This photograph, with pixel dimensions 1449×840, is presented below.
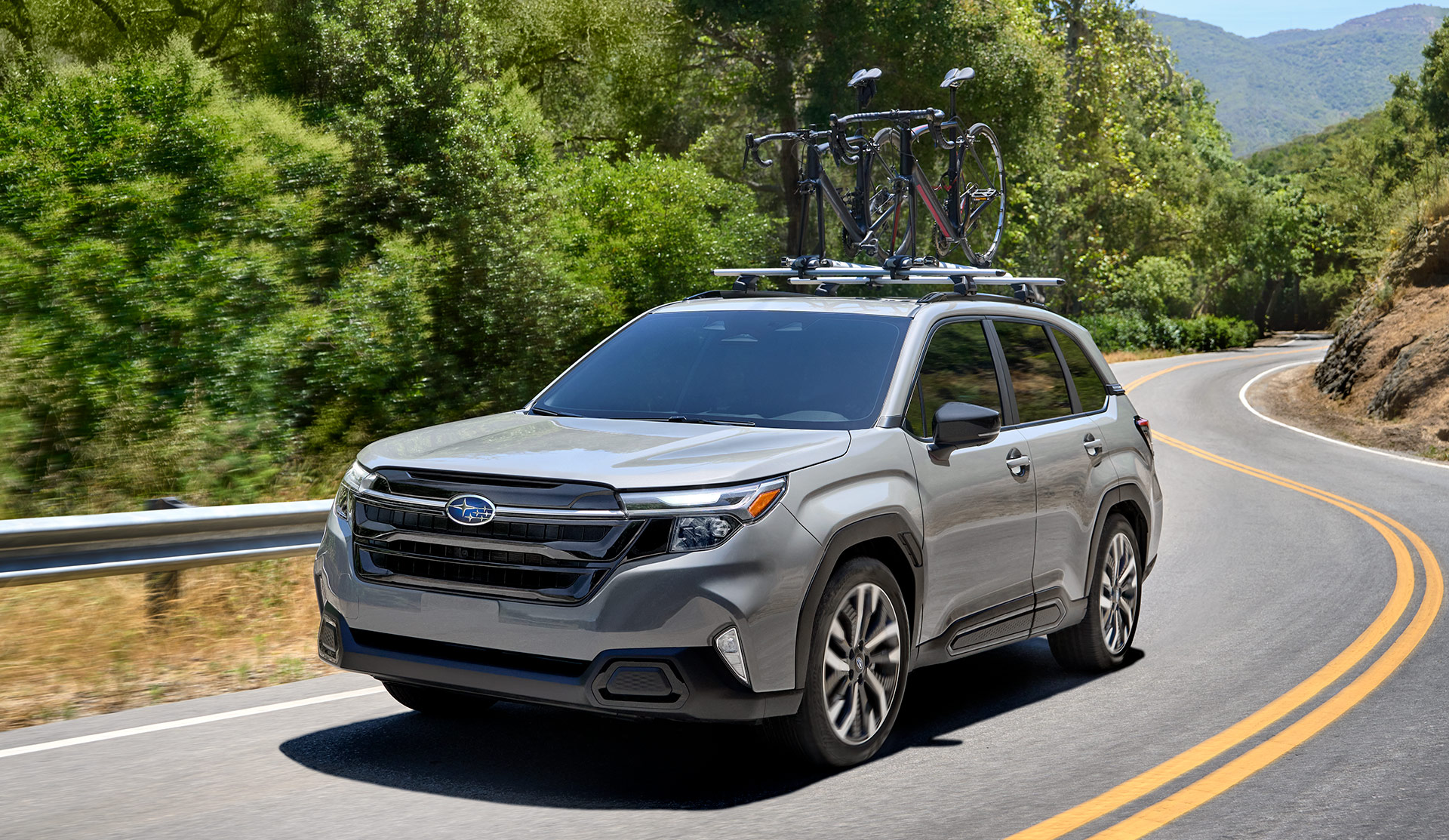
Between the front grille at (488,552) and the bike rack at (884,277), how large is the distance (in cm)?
236

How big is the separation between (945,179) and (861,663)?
7396mm

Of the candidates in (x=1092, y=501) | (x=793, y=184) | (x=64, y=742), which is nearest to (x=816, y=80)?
(x=793, y=184)

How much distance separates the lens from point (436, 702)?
6.05 meters

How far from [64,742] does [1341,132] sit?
161 metres

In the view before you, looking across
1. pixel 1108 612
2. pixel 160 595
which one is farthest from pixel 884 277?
pixel 160 595

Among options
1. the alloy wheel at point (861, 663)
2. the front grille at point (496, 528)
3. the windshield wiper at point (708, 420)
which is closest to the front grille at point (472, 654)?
the front grille at point (496, 528)

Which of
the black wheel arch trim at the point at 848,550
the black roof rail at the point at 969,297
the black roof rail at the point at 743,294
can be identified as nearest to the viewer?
the black wheel arch trim at the point at 848,550

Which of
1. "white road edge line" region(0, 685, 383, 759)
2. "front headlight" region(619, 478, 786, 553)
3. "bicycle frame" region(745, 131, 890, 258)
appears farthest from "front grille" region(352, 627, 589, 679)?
"bicycle frame" region(745, 131, 890, 258)

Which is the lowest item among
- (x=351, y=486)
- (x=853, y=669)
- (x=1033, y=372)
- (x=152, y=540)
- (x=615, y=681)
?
(x=853, y=669)

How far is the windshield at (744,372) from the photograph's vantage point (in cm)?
595

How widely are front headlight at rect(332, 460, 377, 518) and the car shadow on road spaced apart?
0.98 meters

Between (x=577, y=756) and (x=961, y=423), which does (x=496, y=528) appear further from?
(x=961, y=423)

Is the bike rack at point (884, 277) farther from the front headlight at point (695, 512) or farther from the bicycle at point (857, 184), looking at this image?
the bicycle at point (857, 184)

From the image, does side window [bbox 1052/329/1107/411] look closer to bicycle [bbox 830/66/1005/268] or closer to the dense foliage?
bicycle [bbox 830/66/1005/268]
